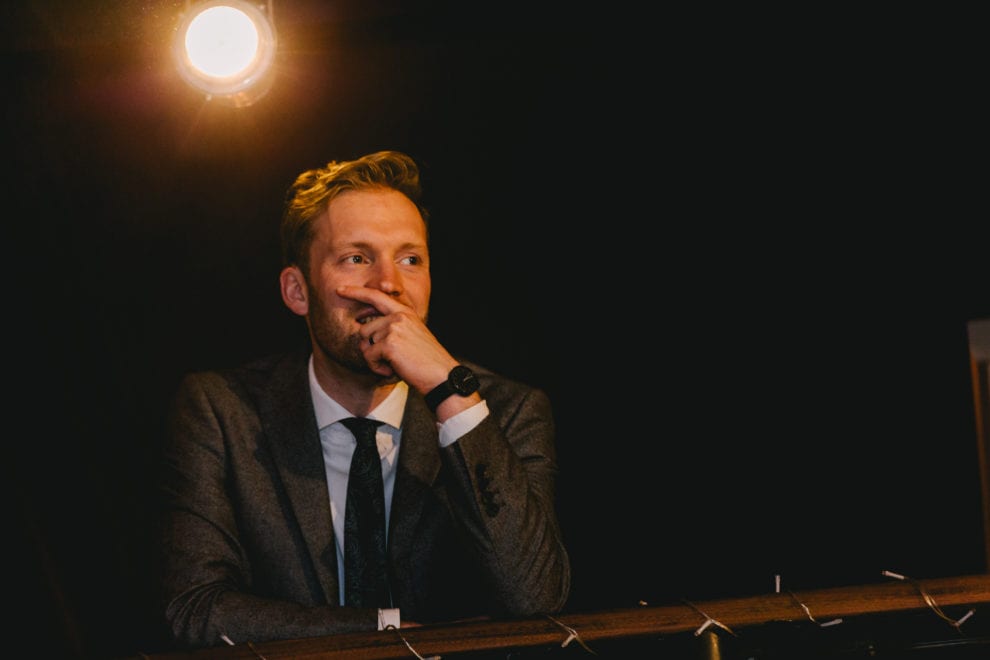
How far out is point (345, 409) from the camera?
90.1 inches

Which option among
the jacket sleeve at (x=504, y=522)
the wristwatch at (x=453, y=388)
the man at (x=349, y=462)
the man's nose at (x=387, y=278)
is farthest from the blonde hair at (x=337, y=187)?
the jacket sleeve at (x=504, y=522)

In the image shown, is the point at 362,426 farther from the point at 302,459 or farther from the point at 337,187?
the point at 337,187

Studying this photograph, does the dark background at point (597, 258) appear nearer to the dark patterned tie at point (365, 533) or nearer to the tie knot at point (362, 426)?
the tie knot at point (362, 426)

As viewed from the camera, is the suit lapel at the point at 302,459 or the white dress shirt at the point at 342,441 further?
the white dress shirt at the point at 342,441

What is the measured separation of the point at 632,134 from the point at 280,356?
1.46 m

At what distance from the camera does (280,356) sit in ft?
8.05

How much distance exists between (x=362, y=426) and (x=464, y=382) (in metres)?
0.42

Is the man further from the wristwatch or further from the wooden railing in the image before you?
the wooden railing

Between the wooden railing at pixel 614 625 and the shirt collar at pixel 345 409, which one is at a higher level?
the shirt collar at pixel 345 409

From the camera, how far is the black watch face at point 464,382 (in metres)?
1.93

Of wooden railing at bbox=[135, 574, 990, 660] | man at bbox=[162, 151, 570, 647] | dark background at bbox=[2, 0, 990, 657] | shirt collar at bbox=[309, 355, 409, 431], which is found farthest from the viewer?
dark background at bbox=[2, 0, 990, 657]

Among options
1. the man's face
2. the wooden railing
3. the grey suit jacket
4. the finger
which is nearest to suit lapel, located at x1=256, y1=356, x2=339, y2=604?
the grey suit jacket

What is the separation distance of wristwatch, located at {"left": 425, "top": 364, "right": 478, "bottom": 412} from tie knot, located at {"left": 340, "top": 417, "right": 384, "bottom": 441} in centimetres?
33

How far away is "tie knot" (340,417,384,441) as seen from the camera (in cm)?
221
